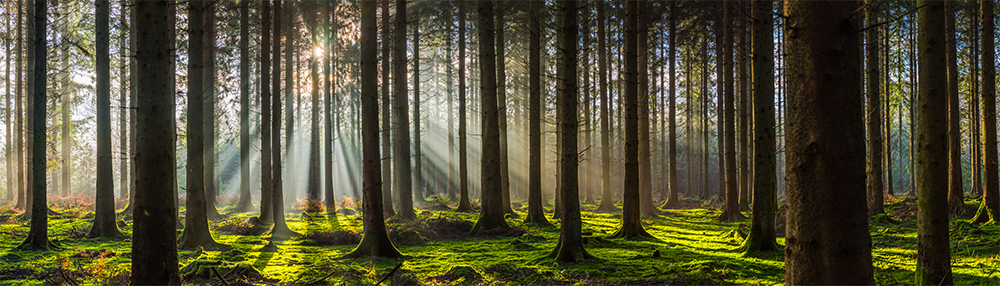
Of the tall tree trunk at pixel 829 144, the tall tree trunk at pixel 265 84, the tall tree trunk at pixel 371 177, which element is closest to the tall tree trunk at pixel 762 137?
the tall tree trunk at pixel 829 144

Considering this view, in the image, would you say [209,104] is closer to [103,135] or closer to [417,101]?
[103,135]

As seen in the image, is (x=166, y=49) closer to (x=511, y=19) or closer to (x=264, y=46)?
(x=264, y=46)

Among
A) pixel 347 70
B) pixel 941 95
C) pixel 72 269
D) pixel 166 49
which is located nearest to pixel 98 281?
pixel 72 269

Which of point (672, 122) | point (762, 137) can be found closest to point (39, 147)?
point (762, 137)


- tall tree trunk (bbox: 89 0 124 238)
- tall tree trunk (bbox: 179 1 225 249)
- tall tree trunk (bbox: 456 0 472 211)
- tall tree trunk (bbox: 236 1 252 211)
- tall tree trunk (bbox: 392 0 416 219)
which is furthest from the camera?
tall tree trunk (bbox: 456 0 472 211)

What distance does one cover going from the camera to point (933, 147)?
4.90 m

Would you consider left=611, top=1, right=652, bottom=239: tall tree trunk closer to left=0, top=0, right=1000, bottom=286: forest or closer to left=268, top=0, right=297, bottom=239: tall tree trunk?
left=0, top=0, right=1000, bottom=286: forest

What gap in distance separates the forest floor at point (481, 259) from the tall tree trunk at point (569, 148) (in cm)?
32

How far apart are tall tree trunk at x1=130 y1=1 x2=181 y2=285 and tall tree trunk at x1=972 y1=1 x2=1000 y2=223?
A: 14.0m

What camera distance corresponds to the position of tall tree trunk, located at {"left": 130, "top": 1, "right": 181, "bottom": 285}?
5.30 m

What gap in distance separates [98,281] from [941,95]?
9.69m

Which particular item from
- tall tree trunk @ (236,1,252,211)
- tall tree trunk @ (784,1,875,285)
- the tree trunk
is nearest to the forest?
tall tree trunk @ (784,1,875,285)

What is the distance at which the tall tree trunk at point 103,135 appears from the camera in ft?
38.3

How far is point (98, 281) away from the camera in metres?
6.66
